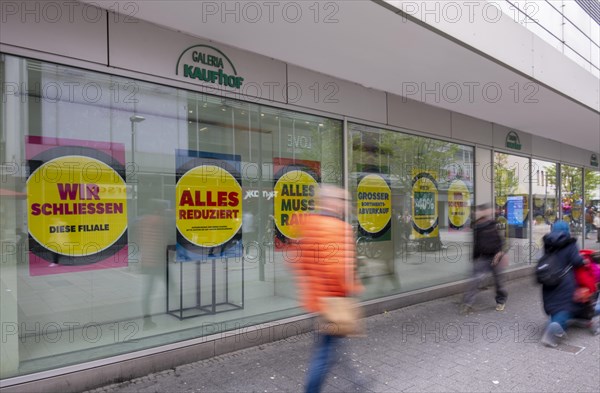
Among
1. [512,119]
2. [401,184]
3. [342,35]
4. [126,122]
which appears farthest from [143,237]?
[512,119]

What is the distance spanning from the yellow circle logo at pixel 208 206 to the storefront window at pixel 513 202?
265 inches

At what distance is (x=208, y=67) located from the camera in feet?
16.3

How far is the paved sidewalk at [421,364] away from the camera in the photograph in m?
4.02

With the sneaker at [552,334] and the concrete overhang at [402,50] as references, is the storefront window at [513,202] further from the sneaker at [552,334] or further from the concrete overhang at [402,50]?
the sneaker at [552,334]

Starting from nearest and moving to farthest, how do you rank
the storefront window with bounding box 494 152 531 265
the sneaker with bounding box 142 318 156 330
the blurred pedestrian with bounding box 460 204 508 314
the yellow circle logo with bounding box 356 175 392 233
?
the sneaker with bounding box 142 318 156 330, the blurred pedestrian with bounding box 460 204 508 314, the yellow circle logo with bounding box 356 175 392 233, the storefront window with bounding box 494 152 531 265

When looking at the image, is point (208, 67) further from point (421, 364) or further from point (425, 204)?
point (425, 204)

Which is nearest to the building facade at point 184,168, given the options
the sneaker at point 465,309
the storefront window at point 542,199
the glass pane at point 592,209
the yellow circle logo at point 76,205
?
the yellow circle logo at point 76,205

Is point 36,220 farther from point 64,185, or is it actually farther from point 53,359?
point 53,359

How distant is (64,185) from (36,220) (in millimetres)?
409

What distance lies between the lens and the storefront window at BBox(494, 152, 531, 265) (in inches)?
386

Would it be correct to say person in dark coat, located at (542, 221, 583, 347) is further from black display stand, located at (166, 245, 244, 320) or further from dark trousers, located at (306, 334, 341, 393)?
black display stand, located at (166, 245, 244, 320)

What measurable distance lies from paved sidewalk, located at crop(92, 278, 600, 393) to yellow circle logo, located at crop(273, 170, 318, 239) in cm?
151

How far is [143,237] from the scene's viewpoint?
474 centimetres

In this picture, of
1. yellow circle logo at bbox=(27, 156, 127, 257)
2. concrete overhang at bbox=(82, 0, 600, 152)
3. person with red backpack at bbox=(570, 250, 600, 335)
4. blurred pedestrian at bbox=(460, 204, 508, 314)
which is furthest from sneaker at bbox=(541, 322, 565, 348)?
yellow circle logo at bbox=(27, 156, 127, 257)
